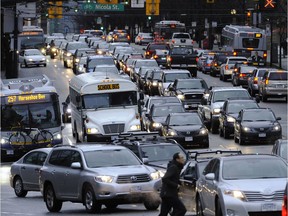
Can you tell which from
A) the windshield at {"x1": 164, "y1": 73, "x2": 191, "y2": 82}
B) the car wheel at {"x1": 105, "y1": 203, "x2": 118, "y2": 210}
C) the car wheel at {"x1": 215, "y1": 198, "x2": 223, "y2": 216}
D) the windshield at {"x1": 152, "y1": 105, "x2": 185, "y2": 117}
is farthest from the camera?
the windshield at {"x1": 164, "y1": 73, "x2": 191, "y2": 82}

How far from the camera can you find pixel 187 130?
40.0 meters

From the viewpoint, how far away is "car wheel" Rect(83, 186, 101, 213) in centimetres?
2194

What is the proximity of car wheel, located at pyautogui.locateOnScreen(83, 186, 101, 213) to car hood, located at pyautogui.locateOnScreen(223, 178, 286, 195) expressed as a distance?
4.24m

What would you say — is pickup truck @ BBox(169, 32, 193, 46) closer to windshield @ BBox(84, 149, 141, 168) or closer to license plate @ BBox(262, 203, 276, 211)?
windshield @ BBox(84, 149, 141, 168)

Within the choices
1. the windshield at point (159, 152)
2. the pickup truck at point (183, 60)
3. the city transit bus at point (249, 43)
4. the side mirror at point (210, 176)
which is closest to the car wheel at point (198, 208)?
the side mirror at point (210, 176)

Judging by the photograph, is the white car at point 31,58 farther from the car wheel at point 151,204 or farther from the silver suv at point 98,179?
the car wheel at point 151,204

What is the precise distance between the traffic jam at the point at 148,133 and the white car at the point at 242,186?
0.06ft

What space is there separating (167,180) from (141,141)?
9.77 metres

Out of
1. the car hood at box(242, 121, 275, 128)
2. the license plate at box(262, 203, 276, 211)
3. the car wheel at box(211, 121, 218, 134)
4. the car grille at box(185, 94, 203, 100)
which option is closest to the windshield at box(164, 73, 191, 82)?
the car grille at box(185, 94, 203, 100)

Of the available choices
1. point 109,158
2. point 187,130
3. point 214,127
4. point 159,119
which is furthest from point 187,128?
point 109,158

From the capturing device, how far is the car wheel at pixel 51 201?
76.8 feet

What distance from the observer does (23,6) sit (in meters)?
89.0

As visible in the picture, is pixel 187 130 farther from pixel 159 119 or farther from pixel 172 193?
pixel 172 193

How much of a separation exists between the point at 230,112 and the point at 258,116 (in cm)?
273
